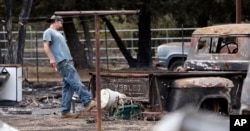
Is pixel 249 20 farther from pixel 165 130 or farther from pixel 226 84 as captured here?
pixel 165 130

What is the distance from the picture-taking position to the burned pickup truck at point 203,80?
428 inches

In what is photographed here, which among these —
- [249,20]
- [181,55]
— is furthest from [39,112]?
[249,20]

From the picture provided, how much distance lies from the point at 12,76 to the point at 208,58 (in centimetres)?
412

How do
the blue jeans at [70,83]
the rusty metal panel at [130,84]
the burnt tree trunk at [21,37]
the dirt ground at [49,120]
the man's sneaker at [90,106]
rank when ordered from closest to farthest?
the dirt ground at [49,120] < the rusty metal panel at [130,84] < the man's sneaker at [90,106] < the blue jeans at [70,83] < the burnt tree trunk at [21,37]

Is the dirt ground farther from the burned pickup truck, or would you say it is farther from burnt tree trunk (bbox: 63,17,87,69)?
burnt tree trunk (bbox: 63,17,87,69)

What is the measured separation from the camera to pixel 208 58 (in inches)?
486

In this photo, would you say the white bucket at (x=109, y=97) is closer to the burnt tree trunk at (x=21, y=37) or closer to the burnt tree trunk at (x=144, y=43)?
the burnt tree trunk at (x=21, y=37)

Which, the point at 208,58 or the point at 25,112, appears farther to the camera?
the point at 25,112

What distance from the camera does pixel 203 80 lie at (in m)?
10.9

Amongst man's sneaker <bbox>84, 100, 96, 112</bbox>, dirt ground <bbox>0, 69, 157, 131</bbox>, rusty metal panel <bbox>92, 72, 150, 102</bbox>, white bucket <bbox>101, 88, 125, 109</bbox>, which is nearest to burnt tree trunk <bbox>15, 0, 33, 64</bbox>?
dirt ground <bbox>0, 69, 157, 131</bbox>

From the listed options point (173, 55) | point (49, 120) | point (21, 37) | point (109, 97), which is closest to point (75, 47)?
point (173, 55)

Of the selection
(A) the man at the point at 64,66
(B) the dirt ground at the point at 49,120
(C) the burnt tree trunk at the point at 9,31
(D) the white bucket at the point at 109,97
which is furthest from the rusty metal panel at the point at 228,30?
(C) the burnt tree trunk at the point at 9,31

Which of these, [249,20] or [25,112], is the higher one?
[249,20]

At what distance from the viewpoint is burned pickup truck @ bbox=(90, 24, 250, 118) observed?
35.7 ft
